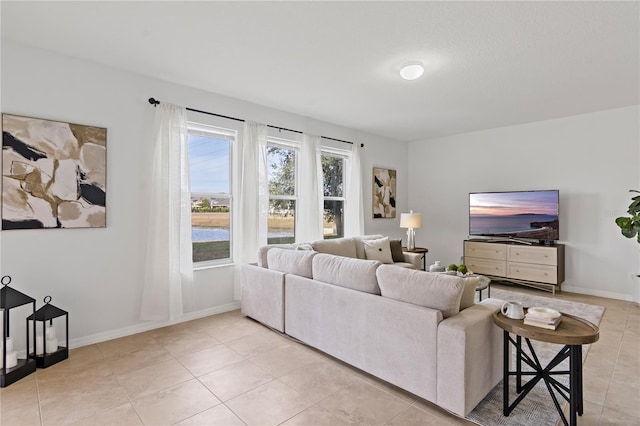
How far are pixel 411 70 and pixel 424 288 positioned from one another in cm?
202

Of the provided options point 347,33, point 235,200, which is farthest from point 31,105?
point 347,33

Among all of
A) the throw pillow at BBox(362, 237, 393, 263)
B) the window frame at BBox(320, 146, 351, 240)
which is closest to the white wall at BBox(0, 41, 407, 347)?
the window frame at BBox(320, 146, 351, 240)

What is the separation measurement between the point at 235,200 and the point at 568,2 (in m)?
3.53

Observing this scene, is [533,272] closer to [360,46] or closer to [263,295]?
[263,295]

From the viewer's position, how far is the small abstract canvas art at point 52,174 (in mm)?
2688

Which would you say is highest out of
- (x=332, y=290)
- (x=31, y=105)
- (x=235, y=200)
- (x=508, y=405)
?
(x=31, y=105)

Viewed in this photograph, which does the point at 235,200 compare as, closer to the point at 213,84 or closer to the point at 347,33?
the point at 213,84

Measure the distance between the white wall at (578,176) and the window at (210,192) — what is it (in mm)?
4180

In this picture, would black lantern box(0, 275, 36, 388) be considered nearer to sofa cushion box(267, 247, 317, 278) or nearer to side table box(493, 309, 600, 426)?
sofa cushion box(267, 247, 317, 278)

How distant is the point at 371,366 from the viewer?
7.88 ft

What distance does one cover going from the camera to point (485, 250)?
17.5 ft

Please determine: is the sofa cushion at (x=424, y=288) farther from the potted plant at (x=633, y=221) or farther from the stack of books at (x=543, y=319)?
the potted plant at (x=633, y=221)

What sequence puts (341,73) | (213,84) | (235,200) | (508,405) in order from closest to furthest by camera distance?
(508,405) → (341,73) → (213,84) → (235,200)

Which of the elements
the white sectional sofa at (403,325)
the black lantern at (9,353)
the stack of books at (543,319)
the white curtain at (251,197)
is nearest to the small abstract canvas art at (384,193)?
the white curtain at (251,197)
